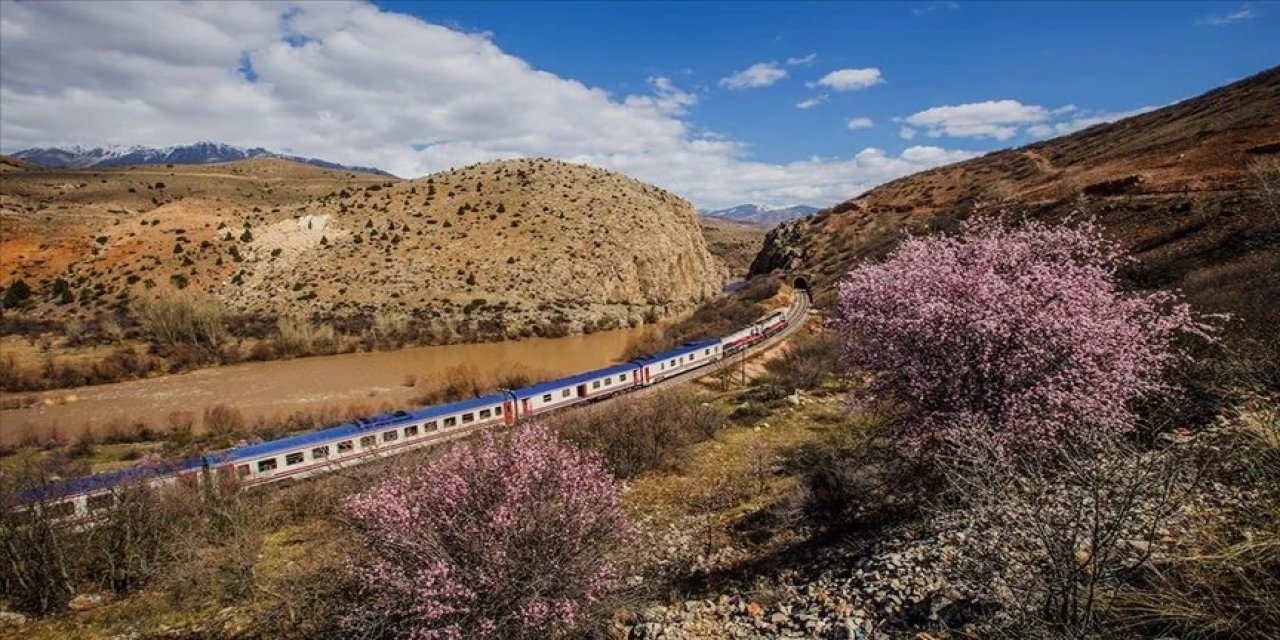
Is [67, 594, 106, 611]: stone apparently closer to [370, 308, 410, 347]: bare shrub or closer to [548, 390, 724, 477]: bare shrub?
[548, 390, 724, 477]: bare shrub

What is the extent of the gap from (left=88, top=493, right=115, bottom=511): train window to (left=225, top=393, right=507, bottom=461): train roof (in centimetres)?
408

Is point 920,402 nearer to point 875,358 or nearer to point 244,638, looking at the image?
point 875,358

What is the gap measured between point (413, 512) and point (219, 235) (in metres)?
79.0

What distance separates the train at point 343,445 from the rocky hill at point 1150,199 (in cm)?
1700

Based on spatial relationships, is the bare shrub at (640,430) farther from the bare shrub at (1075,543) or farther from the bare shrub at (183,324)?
the bare shrub at (183,324)

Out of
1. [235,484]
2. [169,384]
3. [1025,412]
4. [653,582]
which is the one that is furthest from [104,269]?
[1025,412]

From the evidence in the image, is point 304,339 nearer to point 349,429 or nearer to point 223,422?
point 223,422

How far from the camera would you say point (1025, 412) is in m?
9.55

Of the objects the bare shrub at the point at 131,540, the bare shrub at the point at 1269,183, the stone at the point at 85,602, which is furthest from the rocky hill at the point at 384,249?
the bare shrub at the point at 1269,183

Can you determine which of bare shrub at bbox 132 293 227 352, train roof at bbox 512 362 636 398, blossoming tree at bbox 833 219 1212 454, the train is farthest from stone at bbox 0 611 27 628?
bare shrub at bbox 132 293 227 352

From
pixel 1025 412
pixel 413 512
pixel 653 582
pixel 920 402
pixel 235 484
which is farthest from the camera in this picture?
pixel 235 484

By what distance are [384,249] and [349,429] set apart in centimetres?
4855

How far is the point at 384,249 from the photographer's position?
68000 millimetres

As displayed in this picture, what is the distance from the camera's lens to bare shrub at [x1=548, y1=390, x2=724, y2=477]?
66.7 ft
